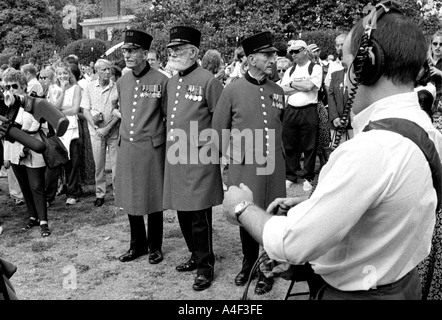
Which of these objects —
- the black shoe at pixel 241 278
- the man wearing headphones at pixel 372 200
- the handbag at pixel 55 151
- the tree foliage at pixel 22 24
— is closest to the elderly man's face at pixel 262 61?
the black shoe at pixel 241 278

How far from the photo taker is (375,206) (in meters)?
1.63

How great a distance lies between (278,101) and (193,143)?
34.5 inches

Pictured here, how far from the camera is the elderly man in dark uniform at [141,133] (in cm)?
512

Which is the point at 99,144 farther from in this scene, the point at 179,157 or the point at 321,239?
the point at 321,239

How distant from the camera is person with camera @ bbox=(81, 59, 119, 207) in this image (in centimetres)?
722

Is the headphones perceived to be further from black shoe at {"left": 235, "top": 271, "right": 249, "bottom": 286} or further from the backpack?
the backpack

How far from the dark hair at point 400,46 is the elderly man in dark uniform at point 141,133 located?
359cm

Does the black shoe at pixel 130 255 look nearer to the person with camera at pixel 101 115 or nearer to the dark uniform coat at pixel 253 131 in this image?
the dark uniform coat at pixel 253 131

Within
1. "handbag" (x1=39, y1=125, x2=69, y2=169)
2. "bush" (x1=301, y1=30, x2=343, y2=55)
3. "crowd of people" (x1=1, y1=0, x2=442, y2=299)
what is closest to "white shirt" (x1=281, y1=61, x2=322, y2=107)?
"crowd of people" (x1=1, y1=0, x2=442, y2=299)

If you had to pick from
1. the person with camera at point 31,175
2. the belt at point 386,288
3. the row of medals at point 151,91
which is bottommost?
the person with camera at point 31,175

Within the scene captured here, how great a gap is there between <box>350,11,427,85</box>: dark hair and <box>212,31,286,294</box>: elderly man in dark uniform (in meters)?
2.84

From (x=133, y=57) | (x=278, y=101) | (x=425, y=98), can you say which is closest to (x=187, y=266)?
(x=278, y=101)

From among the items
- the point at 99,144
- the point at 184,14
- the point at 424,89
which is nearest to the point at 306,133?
the point at 99,144
